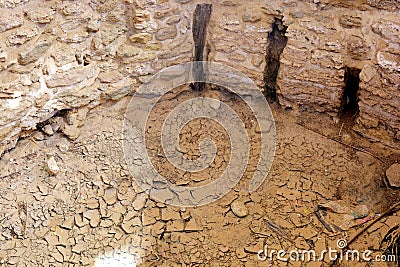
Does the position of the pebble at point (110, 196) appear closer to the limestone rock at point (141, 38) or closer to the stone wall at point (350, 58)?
the limestone rock at point (141, 38)

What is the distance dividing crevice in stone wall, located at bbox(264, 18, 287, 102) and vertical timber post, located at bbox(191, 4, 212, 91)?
450 millimetres

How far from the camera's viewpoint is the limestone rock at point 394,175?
260 centimetres

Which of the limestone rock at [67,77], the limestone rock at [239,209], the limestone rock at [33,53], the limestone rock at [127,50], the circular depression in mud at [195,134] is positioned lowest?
the limestone rock at [239,209]

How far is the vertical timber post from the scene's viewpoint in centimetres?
295

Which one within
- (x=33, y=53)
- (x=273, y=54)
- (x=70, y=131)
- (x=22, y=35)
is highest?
(x=22, y=35)

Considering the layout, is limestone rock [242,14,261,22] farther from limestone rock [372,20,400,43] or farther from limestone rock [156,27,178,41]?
limestone rock [372,20,400,43]

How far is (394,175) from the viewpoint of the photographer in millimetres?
2631

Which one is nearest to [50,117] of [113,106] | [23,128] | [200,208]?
[23,128]

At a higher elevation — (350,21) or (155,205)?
(350,21)

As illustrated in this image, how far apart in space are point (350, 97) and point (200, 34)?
3.67 ft

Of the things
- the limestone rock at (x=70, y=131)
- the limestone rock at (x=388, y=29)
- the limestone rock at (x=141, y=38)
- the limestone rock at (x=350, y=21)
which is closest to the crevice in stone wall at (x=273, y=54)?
the limestone rock at (x=350, y=21)

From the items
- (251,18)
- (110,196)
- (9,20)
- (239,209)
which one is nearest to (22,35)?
(9,20)

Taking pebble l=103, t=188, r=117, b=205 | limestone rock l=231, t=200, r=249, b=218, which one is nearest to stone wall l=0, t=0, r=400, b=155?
pebble l=103, t=188, r=117, b=205

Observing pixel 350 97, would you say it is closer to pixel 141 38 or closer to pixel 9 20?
pixel 141 38
